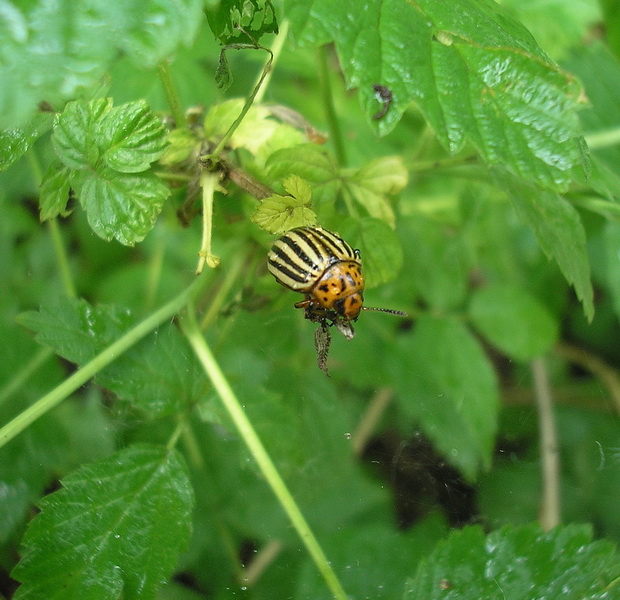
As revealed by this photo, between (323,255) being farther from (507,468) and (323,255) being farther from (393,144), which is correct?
(393,144)

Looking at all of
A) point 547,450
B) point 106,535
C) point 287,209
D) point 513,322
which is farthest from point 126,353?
point 547,450

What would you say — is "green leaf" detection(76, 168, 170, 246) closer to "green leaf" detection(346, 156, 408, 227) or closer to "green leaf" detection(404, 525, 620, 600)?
"green leaf" detection(346, 156, 408, 227)

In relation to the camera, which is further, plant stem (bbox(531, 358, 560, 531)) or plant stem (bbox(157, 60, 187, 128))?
plant stem (bbox(531, 358, 560, 531))

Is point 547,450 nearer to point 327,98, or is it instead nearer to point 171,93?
point 327,98

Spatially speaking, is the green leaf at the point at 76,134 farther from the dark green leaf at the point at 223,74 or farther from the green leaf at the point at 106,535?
the green leaf at the point at 106,535

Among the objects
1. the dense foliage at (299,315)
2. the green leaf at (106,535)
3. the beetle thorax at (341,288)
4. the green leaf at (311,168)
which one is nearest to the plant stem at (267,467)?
the dense foliage at (299,315)

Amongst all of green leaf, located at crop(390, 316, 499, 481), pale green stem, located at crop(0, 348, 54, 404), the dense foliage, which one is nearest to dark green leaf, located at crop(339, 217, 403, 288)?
the dense foliage
